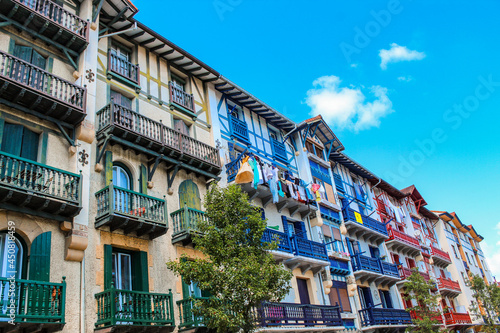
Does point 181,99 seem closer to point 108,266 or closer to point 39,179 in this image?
point 108,266

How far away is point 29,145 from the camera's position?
47.6 feet

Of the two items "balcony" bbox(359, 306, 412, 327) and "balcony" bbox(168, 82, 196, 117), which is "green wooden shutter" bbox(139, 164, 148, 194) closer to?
"balcony" bbox(168, 82, 196, 117)

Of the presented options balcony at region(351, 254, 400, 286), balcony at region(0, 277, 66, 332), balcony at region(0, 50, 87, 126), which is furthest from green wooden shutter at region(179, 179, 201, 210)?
balcony at region(351, 254, 400, 286)

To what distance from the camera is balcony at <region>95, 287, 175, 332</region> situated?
43.4 ft

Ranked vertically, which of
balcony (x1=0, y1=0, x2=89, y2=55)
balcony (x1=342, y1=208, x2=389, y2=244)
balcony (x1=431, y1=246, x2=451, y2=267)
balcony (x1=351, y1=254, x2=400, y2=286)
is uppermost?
balcony (x1=0, y1=0, x2=89, y2=55)

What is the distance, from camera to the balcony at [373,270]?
29052 millimetres

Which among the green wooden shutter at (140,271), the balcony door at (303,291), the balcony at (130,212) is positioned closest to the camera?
the balcony at (130,212)

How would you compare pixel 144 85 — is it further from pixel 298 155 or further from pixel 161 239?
pixel 298 155

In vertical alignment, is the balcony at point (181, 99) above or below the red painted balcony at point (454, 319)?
above

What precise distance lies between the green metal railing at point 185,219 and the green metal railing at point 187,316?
2.76 metres

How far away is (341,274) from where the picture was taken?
91.8 ft

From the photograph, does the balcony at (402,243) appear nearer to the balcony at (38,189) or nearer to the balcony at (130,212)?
the balcony at (130,212)

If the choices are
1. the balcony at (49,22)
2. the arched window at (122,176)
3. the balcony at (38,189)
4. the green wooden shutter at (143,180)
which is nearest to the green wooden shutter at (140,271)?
the green wooden shutter at (143,180)

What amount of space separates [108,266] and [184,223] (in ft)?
11.8
